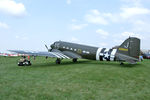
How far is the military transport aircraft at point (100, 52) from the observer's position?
56.3ft

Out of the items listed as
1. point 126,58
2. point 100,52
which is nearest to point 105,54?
point 100,52

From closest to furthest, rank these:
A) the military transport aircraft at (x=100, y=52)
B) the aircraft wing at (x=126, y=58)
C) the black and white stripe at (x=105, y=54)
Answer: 1. the aircraft wing at (x=126, y=58)
2. the military transport aircraft at (x=100, y=52)
3. the black and white stripe at (x=105, y=54)

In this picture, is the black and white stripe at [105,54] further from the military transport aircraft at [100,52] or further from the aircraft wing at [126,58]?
the aircraft wing at [126,58]

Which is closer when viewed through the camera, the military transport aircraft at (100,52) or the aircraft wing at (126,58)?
the aircraft wing at (126,58)

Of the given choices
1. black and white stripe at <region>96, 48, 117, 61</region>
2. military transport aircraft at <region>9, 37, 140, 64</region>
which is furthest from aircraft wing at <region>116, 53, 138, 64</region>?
black and white stripe at <region>96, 48, 117, 61</region>

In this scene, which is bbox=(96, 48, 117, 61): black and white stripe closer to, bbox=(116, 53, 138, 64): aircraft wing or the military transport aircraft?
the military transport aircraft

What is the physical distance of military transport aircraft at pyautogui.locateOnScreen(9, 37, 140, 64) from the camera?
1716cm

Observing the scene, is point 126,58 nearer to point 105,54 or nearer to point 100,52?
point 105,54

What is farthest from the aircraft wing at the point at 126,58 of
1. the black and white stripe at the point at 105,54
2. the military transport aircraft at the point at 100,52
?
the black and white stripe at the point at 105,54

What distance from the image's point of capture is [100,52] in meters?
20.1

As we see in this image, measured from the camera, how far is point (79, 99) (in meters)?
6.57

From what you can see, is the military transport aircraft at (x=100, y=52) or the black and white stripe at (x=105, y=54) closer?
the military transport aircraft at (x=100, y=52)

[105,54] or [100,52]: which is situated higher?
[100,52]

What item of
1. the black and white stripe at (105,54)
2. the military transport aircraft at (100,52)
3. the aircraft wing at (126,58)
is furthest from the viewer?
the black and white stripe at (105,54)
